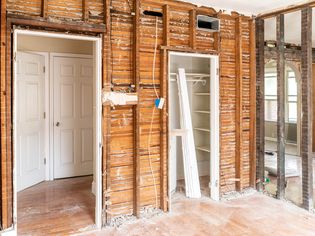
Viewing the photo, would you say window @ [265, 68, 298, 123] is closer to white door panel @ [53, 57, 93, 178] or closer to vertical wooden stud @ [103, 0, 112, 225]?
white door panel @ [53, 57, 93, 178]

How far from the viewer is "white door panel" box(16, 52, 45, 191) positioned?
4297 mm

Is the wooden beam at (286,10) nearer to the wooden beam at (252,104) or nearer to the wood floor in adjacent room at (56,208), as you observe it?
the wooden beam at (252,104)

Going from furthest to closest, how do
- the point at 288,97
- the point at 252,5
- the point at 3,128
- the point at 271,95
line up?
1. the point at 271,95
2. the point at 288,97
3. the point at 252,5
4. the point at 3,128

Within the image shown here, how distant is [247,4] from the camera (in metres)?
3.82

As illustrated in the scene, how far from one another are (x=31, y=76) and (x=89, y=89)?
1012 millimetres

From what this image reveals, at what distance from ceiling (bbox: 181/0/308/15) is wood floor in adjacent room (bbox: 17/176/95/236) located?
2.95m

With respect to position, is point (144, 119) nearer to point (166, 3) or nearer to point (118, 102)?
Result: point (118, 102)

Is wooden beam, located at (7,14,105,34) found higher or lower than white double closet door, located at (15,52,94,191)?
higher

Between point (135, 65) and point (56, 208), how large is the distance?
2.06 m

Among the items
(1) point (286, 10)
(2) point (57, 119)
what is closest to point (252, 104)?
(1) point (286, 10)

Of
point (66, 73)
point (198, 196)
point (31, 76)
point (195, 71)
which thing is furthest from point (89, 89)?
point (198, 196)

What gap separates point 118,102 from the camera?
10.6 ft

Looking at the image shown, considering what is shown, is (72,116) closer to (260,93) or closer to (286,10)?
(260,93)

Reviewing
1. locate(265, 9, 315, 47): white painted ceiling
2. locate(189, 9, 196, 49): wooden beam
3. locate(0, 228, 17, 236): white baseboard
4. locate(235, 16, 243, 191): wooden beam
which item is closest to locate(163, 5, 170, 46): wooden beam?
locate(189, 9, 196, 49): wooden beam
